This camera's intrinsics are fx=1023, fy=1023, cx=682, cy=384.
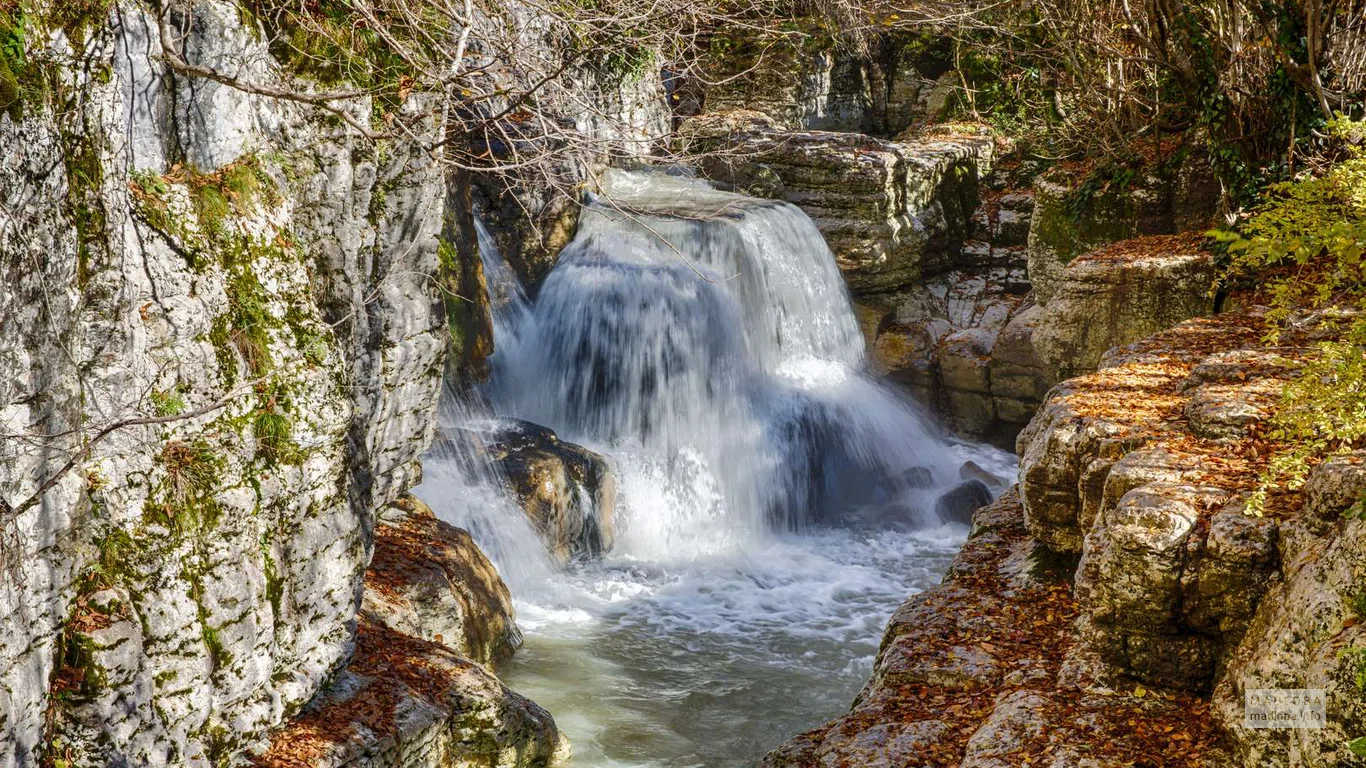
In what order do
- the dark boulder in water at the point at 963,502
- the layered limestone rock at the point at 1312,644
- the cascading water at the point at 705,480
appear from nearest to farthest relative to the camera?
the layered limestone rock at the point at 1312,644 → the cascading water at the point at 705,480 → the dark boulder in water at the point at 963,502

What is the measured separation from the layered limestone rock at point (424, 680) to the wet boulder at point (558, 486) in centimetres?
158

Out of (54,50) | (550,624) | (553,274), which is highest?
(54,50)

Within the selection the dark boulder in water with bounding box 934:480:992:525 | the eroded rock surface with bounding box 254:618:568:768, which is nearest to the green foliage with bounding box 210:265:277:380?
the eroded rock surface with bounding box 254:618:568:768

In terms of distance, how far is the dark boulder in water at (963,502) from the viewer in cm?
1334

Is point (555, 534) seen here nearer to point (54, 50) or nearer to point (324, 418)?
point (324, 418)

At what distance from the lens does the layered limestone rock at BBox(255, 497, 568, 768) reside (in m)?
5.87

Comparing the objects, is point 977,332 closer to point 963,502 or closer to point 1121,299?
point 963,502

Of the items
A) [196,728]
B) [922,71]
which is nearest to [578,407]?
[196,728]

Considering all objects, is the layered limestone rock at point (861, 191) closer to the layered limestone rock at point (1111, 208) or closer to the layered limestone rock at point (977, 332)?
the layered limestone rock at point (977, 332)

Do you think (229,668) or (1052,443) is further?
(1052,443)

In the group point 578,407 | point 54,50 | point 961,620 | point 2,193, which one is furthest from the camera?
point 578,407

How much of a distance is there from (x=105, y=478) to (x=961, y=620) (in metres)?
4.97

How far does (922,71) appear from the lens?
20.1 meters

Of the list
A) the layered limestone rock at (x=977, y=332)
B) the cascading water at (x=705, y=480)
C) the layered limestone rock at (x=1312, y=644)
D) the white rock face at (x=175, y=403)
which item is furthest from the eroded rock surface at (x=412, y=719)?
the layered limestone rock at (x=977, y=332)
